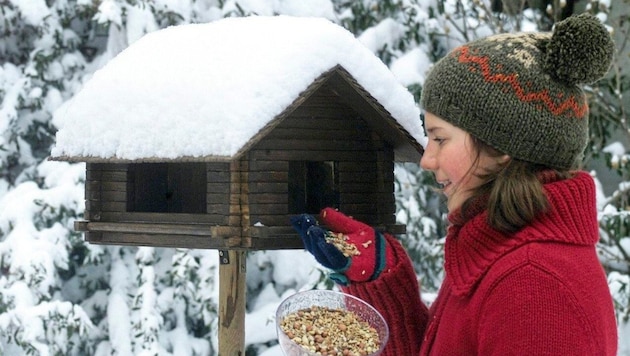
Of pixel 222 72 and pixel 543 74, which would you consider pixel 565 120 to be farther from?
pixel 222 72

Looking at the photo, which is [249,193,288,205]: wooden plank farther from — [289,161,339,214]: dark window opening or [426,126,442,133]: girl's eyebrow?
[426,126,442,133]: girl's eyebrow

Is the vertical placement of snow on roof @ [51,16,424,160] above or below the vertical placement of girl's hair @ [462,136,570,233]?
above

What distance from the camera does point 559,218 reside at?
1.47 m

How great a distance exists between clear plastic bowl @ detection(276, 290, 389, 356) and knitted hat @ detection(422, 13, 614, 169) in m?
0.52

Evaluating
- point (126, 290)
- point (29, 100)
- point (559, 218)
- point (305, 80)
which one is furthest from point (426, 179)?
point (559, 218)

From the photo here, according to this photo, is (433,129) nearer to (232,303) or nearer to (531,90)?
(531,90)

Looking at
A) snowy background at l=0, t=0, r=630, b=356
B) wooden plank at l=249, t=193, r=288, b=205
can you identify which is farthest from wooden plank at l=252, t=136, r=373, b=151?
snowy background at l=0, t=0, r=630, b=356

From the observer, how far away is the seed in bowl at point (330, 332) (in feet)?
5.93

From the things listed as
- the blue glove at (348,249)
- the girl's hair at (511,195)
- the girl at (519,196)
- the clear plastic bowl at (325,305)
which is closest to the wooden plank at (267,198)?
the blue glove at (348,249)

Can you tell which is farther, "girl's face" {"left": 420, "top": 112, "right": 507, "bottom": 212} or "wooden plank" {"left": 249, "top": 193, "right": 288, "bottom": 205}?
"wooden plank" {"left": 249, "top": 193, "right": 288, "bottom": 205}

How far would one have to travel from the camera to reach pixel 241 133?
211cm

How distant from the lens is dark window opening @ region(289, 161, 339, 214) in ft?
8.02

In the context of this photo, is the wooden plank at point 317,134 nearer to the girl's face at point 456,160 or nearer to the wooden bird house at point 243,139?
the wooden bird house at point 243,139

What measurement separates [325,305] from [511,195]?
0.65 metres
